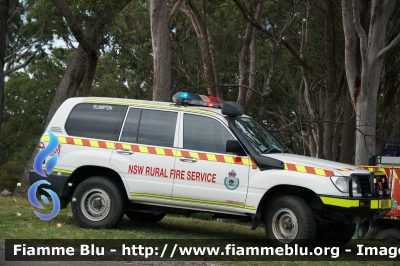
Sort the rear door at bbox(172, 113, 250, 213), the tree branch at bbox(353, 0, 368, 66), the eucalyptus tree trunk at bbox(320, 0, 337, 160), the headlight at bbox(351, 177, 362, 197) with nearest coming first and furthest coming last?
the headlight at bbox(351, 177, 362, 197)
the rear door at bbox(172, 113, 250, 213)
the tree branch at bbox(353, 0, 368, 66)
the eucalyptus tree trunk at bbox(320, 0, 337, 160)

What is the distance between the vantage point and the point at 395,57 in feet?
74.4

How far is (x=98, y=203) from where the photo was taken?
409 inches

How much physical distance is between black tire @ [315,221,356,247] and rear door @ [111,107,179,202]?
7.81 ft

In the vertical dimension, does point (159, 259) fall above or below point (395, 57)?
below

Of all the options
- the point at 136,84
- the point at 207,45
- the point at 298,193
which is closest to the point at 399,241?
the point at 298,193

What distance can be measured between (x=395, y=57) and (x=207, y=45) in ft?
22.2

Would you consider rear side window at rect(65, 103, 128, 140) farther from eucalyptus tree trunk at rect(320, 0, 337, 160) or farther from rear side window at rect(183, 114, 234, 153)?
eucalyptus tree trunk at rect(320, 0, 337, 160)

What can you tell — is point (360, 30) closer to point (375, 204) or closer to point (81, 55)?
point (81, 55)

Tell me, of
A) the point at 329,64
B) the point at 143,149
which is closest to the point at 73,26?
the point at 143,149

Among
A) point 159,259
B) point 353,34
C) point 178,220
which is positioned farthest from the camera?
point 353,34

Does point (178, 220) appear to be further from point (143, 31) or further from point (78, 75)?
point (143, 31)

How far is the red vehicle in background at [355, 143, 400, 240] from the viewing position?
1294 centimetres

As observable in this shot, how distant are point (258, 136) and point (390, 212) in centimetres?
422

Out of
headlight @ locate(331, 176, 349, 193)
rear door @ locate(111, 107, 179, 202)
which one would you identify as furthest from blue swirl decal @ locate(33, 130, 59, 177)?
headlight @ locate(331, 176, 349, 193)
